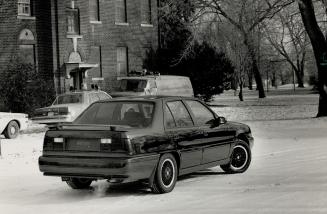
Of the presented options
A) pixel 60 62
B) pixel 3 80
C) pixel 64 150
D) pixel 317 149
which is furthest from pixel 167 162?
pixel 60 62

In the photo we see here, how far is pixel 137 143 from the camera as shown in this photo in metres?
9.57

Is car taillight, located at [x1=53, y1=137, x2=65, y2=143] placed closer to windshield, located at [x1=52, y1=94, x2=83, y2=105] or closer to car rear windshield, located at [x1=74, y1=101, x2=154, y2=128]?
car rear windshield, located at [x1=74, y1=101, x2=154, y2=128]

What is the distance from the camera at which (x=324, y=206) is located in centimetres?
858

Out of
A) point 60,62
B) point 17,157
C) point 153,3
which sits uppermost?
point 153,3

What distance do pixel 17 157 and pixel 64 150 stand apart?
6.75 m

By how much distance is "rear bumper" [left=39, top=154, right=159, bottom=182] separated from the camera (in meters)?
9.36

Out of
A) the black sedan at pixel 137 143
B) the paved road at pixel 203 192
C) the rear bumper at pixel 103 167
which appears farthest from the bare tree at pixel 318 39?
the rear bumper at pixel 103 167

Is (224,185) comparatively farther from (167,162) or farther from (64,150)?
(64,150)

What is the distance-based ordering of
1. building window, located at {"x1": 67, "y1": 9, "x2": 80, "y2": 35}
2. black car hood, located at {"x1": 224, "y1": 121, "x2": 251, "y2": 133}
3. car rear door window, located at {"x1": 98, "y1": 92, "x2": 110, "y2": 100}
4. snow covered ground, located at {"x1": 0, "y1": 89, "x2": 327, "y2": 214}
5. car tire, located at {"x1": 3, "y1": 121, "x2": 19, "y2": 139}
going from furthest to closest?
building window, located at {"x1": 67, "y1": 9, "x2": 80, "y2": 35} → car rear door window, located at {"x1": 98, "y1": 92, "x2": 110, "y2": 100} → car tire, located at {"x1": 3, "y1": 121, "x2": 19, "y2": 139} → black car hood, located at {"x1": 224, "y1": 121, "x2": 251, "y2": 133} → snow covered ground, located at {"x1": 0, "y1": 89, "x2": 327, "y2": 214}

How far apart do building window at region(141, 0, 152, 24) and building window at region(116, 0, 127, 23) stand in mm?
1606

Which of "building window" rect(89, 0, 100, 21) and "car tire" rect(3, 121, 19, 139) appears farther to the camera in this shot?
"building window" rect(89, 0, 100, 21)

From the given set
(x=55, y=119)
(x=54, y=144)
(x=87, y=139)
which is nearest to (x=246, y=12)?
(x=55, y=119)

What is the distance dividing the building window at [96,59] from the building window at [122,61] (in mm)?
1840

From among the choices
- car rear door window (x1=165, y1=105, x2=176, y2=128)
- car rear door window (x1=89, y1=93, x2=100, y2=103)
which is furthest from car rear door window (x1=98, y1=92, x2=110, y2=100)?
car rear door window (x1=165, y1=105, x2=176, y2=128)
